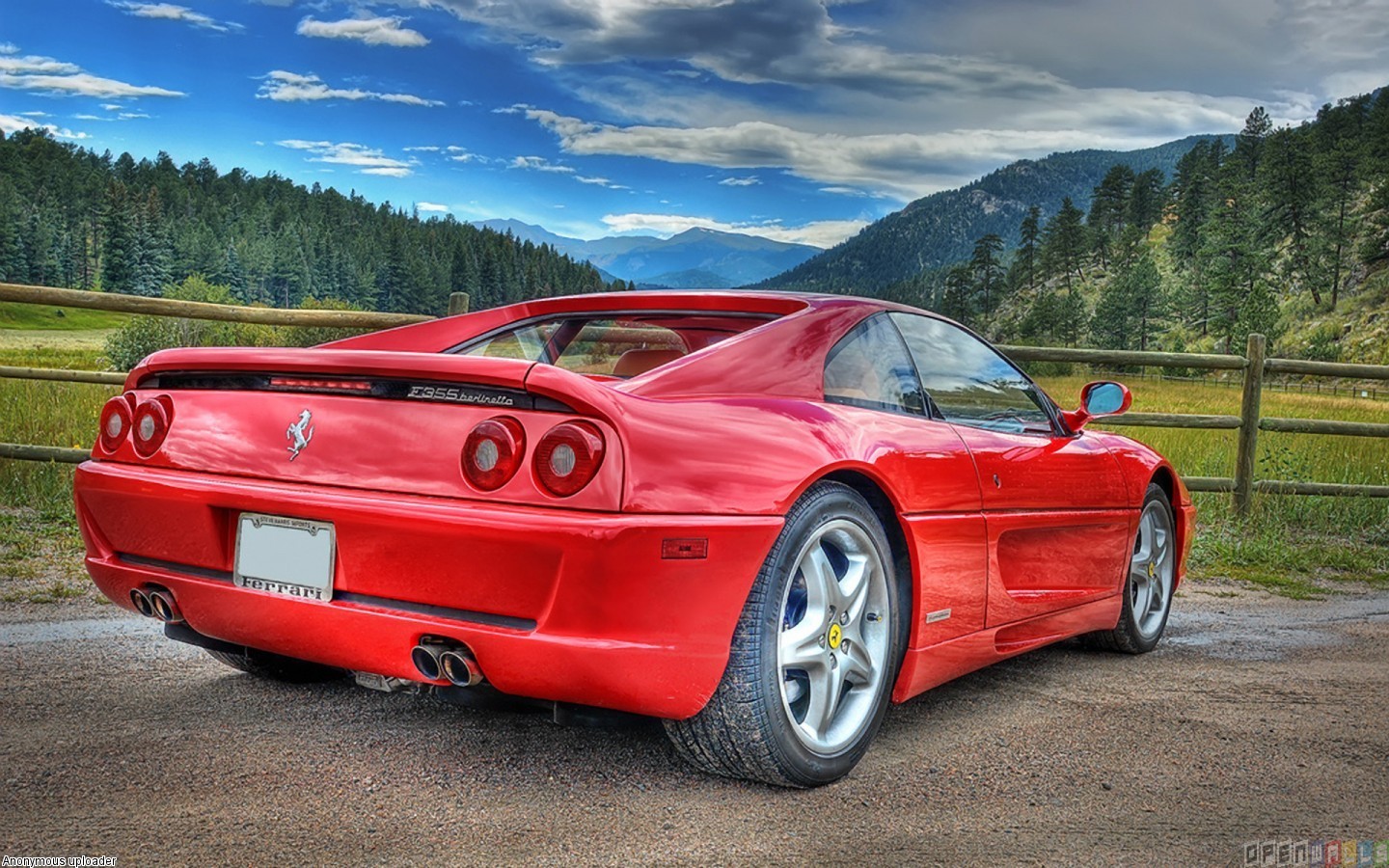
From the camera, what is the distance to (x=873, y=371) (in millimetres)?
3189

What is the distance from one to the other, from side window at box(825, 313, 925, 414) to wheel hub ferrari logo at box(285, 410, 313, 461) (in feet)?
4.33

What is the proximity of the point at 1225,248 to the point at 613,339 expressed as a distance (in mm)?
123048

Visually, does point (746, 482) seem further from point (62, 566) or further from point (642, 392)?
point (62, 566)

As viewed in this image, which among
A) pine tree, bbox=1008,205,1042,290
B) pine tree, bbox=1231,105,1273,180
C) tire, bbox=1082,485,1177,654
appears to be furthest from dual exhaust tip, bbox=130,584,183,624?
pine tree, bbox=1008,205,1042,290

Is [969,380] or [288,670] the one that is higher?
[969,380]

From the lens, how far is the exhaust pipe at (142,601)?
2.83 m

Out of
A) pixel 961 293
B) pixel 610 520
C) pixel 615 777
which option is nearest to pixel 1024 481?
pixel 615 777

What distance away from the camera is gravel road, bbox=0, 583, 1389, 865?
232 centimetres

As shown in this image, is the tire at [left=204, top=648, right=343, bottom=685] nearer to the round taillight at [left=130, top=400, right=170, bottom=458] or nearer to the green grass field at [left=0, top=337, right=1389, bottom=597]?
the round taillight at [left=130, top=400, right=170, bottom=458]

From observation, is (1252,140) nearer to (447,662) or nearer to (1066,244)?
(1066,244)

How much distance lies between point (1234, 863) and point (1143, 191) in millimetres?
175626

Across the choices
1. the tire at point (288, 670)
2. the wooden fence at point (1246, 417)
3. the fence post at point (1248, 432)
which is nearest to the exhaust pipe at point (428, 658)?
the tire at point (288, 670)

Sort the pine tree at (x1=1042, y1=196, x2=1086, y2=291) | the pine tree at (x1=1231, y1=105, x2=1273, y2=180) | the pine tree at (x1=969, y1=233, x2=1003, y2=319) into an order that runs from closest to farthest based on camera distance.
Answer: the pine tree at (x1=1231, y1=105, x2=1273, y2=180), the pine tree at (x1=1042, y1=196, x2=1086, y2=291), the pine tree at (x1=969, y1=233, x2=1003, y2=319)

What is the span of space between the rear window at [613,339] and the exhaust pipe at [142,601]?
1274 millimetres
